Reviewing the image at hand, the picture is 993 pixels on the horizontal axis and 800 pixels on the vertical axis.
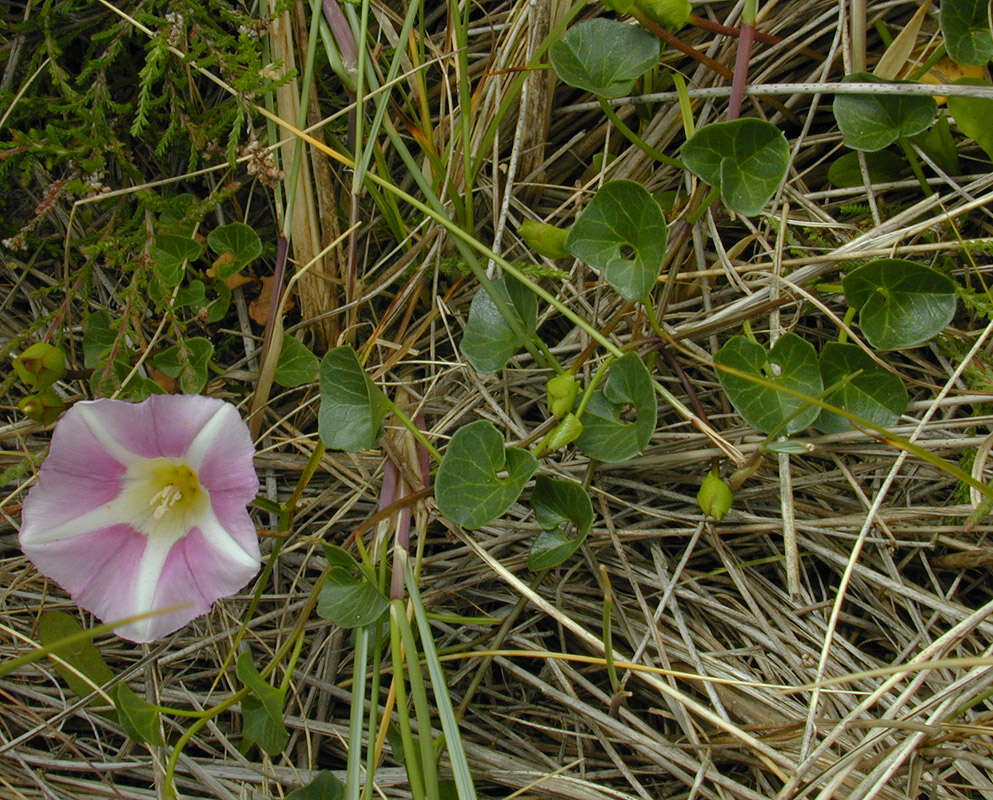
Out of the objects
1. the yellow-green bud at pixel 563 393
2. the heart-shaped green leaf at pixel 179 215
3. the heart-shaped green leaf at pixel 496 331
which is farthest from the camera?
the heart-shaped green leaf at pixel 179 215

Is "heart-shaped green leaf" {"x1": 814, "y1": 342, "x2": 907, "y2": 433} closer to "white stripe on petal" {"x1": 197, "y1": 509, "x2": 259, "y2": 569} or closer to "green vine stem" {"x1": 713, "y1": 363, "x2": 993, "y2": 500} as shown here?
"green vine stem" {"x1": 713, "y1": 363, "x2": 993, "y2": 500}

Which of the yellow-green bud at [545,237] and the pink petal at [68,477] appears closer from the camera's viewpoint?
the pink petal at [68,477]

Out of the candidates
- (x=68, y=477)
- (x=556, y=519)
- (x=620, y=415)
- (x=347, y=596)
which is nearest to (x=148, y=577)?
(x=68, y=477)

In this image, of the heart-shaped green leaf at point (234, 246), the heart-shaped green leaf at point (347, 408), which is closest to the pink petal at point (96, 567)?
the heart-shaped green leaf at point (347, 408)

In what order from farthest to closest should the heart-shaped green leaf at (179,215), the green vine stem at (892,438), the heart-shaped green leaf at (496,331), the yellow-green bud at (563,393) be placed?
the heart-shaped green leaf at (179,215) → the heart-shaped green leaf at (496,331) → the yellow-green bud at (563,393) → the green vine stem at (892,438)

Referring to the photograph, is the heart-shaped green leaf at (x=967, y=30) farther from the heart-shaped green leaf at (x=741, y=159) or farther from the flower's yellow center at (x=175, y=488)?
the flower's yellow center at (x=175, y=488)

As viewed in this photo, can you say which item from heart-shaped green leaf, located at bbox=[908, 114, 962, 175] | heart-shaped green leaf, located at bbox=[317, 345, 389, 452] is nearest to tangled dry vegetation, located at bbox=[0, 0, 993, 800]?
heart-shaped green leaf, located at bbox=[908, 114, 962, 175]

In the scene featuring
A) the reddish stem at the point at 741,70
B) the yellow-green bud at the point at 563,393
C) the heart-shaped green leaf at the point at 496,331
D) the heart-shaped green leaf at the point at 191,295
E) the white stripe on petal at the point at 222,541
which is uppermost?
the reddish stem at the point at 741,70
